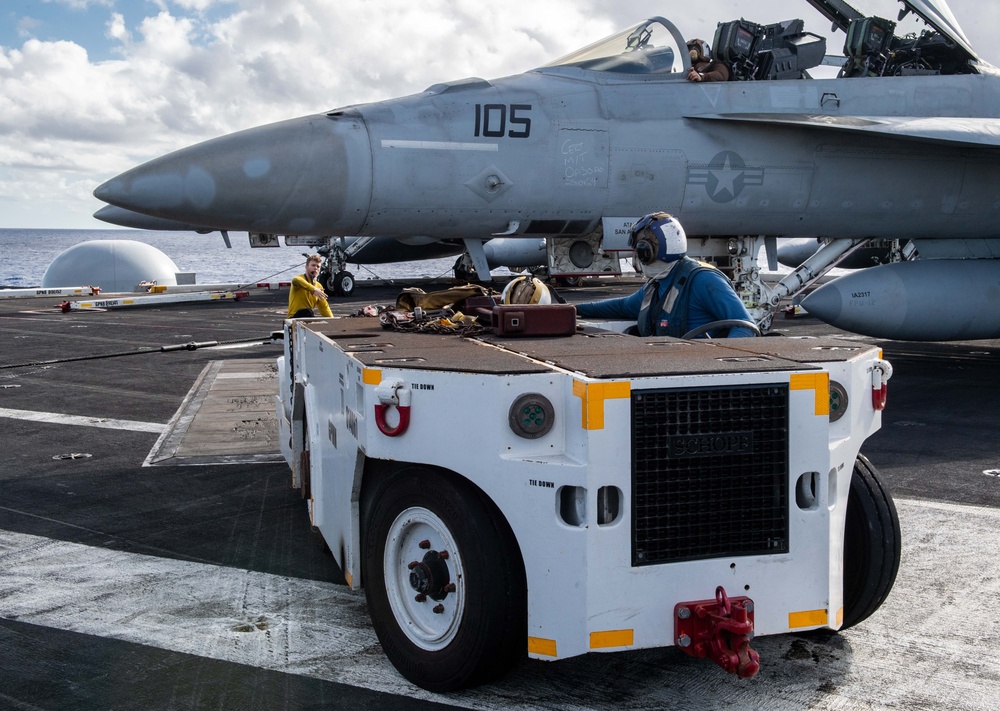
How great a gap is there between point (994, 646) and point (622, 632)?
1.85 meters

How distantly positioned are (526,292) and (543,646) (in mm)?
2405

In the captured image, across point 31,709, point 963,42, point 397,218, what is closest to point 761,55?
point 963,42

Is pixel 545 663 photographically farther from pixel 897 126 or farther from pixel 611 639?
pixel 897 126

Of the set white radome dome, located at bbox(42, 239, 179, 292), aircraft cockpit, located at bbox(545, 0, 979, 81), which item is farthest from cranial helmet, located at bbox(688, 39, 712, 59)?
white radome dome, located at bbox(42, 239, 179, 292)

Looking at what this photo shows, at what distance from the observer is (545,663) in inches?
158

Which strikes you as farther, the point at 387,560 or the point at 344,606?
the point at 344,606

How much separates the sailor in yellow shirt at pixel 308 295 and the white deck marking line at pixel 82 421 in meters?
2.26

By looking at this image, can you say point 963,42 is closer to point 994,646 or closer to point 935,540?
point 935,540

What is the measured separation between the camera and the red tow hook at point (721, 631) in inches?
133

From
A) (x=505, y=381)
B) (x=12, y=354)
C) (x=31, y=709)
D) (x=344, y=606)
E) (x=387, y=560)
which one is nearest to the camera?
(x=505, y=381)

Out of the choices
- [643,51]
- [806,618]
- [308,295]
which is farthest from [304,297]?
[806,618]

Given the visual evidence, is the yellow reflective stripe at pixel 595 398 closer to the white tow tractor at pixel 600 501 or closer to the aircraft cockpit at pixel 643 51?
the white tow tractor at pixel 600 501

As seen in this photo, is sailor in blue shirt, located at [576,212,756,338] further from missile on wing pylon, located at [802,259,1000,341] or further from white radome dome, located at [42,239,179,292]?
white radome dome, located at [42,239,179,292]

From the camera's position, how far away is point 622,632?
3.42 metres
